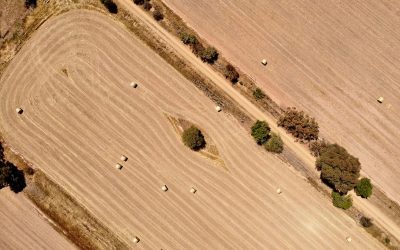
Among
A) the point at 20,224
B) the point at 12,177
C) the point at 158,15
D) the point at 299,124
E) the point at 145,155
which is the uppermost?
the point at 299,124

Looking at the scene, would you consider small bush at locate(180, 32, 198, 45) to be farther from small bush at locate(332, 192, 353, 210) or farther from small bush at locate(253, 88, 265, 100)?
small bush at locate(332, 192, 353, 210)

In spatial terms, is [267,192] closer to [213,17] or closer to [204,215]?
[204,215]

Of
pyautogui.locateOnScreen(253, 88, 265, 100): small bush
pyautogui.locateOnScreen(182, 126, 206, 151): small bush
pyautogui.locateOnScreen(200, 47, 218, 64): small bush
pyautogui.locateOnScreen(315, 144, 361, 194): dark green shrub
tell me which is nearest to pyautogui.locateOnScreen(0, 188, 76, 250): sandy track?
pyautogui.locateOnScreen(182, 126, 206, 151): small bush

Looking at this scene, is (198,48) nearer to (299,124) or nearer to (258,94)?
(258,94)

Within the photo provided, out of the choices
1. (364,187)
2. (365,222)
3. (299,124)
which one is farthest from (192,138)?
(365,222)

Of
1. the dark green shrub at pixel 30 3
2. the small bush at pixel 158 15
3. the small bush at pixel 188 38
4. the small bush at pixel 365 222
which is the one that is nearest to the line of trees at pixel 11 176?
the dark green shrub at pixel 30 3

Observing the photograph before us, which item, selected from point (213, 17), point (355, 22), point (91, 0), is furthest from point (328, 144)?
point (91, 0)

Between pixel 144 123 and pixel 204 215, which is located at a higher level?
pixel 144 123
